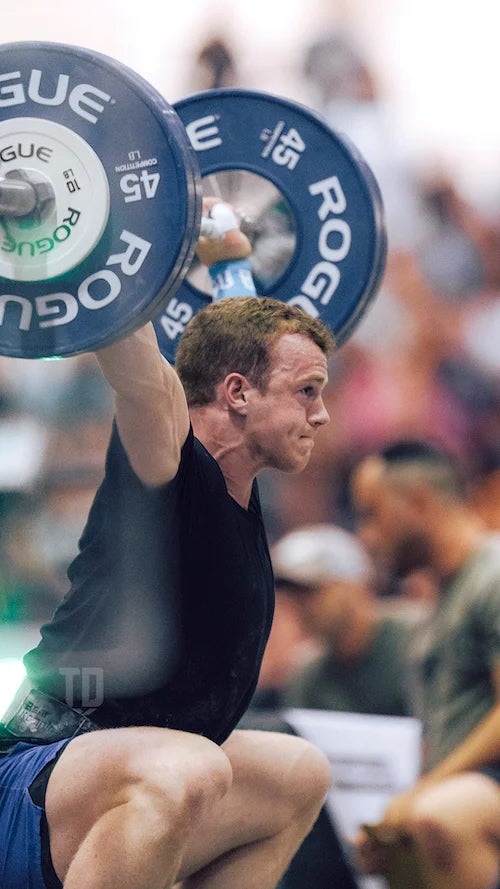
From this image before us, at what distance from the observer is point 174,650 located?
2303 mm

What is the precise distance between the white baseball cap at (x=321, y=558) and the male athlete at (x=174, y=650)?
1412 mm

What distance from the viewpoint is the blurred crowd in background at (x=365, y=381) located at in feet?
12.8

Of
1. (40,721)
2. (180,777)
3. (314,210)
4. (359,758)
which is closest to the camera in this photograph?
(180,777)

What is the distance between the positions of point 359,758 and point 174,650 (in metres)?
1.76

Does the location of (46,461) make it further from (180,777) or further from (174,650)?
(180,777)

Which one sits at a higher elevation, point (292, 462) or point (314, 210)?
point (314, 210)

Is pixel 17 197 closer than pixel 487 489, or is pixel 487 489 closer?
pixel 17 197

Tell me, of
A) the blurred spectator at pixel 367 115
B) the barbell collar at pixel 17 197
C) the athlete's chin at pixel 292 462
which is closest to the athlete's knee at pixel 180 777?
the athlete's chin at pixel 292 462

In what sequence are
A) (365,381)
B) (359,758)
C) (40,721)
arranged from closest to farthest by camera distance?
(40,721) < (359,758) < (365,381)

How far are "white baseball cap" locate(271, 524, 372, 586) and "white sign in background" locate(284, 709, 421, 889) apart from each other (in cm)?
39

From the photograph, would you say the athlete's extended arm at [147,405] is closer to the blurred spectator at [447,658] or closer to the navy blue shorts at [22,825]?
the navy blue shorts at [22,825]

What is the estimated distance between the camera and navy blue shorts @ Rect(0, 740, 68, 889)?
2168mm

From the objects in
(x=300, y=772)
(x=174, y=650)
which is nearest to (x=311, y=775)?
(x=300, y=772)

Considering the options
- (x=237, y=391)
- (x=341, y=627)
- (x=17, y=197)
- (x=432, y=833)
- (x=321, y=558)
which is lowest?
(x=432, y=833)
